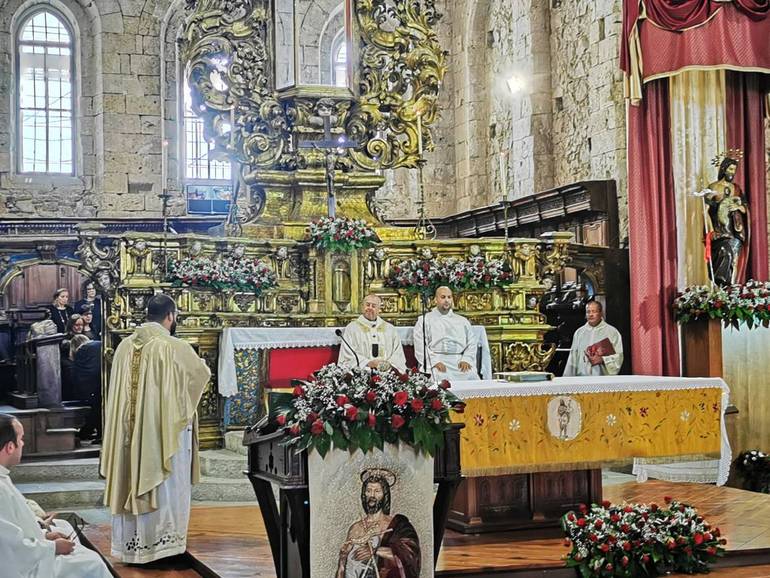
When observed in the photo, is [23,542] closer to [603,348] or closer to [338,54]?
[603,348]

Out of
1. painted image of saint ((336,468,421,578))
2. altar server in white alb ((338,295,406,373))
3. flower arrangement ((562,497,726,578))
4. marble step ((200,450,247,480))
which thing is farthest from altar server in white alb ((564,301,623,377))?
painted image of saint ((336,468,421,578))

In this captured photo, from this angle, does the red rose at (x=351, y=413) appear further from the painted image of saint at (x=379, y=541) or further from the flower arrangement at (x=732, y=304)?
the flower arrangement at (x=732, y=304)

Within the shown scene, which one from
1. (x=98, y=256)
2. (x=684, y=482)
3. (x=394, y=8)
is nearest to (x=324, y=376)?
(x=684, y=482)

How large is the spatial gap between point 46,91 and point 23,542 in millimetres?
15149

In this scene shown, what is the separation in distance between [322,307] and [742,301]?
391 centimetres

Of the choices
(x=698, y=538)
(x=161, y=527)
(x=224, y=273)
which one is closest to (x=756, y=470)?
(x=698, y=538)

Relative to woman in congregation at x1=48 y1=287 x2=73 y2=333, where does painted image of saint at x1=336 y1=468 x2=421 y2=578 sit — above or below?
below

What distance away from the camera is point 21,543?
4.90 metres

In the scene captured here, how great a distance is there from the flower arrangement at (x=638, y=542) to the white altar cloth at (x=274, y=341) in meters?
4.38

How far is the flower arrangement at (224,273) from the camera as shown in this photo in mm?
10789

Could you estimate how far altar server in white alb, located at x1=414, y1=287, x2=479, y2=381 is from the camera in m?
10.7

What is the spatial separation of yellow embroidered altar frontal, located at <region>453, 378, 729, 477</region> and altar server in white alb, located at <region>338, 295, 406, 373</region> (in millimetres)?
2753

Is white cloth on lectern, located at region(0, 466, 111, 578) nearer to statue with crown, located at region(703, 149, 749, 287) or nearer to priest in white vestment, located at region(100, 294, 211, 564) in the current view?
priest in white vestment, located at region(100, 294, 211, 564)

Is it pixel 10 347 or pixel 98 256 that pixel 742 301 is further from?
pixel 10 347
